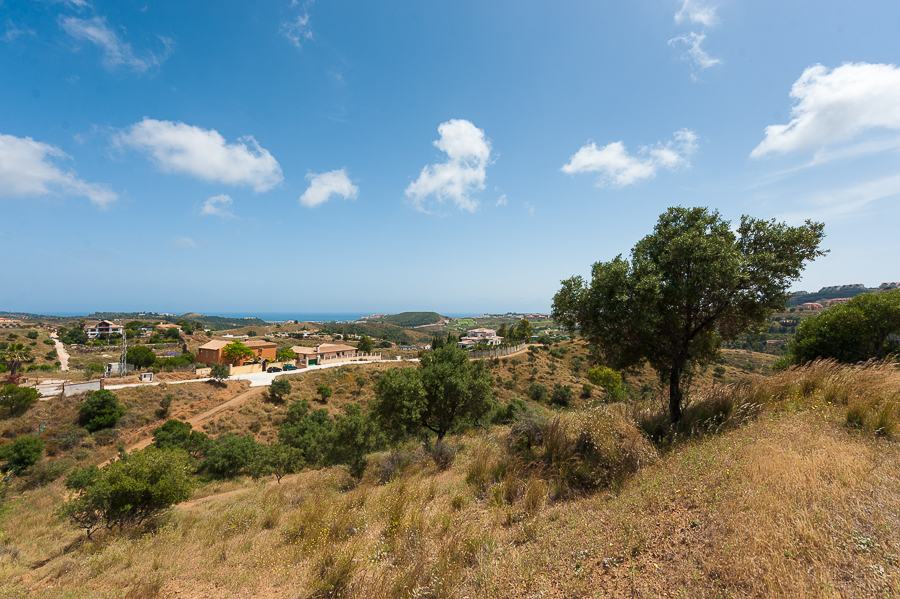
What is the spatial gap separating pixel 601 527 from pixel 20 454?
36.8 metres

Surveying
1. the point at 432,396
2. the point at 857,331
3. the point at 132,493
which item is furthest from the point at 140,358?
the point at 857,331

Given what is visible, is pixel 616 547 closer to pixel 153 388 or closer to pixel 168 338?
pixel 153 388

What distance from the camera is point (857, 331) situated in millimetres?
12516

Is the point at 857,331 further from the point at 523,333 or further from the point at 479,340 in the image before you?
the point at 479,340

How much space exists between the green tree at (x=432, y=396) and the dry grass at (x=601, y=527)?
5904 millimetres

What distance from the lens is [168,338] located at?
258ft

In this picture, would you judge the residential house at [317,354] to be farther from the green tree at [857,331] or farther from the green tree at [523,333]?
the green tree at [857,331]

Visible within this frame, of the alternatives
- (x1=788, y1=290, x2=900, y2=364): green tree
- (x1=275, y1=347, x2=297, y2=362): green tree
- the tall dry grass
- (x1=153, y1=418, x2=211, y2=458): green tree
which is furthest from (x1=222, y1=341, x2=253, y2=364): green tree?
(x1=788, y1=290, x2=900, y2=364): green tree

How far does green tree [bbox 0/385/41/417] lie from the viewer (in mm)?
26953

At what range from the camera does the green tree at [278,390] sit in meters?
36.3

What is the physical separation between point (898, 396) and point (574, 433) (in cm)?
570

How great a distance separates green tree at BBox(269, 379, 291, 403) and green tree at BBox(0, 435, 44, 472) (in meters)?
16.5

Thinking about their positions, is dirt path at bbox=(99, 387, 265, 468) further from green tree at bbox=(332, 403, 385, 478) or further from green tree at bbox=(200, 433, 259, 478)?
green tree at bbox=(332, 403, 385, 478)

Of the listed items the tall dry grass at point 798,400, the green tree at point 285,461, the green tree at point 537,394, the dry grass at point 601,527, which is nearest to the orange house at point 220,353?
the green tree at point 285,461
